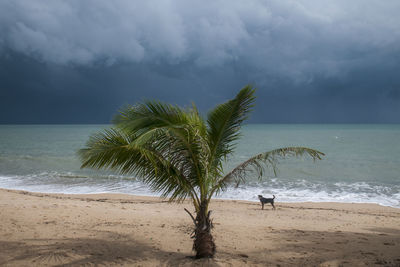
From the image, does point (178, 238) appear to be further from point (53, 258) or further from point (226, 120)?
point (226, 120)

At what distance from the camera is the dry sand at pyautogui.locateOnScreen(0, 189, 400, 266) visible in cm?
547

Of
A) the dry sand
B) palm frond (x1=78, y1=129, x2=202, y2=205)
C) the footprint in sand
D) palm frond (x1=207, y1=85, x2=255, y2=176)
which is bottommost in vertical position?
the footprint in sand

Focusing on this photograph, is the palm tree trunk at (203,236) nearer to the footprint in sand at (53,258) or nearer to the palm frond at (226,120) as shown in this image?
the palm frond at (226,120)

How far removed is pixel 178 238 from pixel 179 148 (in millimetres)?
2804

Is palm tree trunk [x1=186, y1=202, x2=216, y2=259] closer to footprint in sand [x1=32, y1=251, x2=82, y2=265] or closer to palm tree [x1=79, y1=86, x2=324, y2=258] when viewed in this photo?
palm tree [x1=79, y1=86, x2=324, y2=258]

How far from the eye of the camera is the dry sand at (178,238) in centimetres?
547

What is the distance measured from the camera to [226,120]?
564 cm

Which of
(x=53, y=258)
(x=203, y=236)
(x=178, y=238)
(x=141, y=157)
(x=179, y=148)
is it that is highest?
(x=179, y=148)

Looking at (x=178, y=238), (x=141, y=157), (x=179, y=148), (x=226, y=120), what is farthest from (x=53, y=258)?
(x=226, y=120)

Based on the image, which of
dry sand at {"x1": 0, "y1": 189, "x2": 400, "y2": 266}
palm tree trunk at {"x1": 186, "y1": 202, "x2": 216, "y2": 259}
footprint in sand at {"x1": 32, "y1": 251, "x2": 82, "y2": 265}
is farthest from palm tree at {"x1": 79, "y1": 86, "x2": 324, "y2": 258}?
footprint in sand at {"x1": 32, "y1": 251, "x2": 82, "y2": 265}

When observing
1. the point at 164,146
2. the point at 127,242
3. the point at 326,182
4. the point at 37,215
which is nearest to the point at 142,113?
the point at 164,146

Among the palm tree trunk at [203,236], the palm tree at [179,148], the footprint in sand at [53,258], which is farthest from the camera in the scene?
the palm tree trunk at [203,236]

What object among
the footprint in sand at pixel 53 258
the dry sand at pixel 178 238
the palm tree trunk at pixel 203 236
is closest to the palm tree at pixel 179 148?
the palm tree trunk at pixel 203 236

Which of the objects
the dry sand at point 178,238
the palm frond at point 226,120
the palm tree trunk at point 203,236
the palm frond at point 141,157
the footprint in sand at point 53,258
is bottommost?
the footprint in sand at point 53,258
